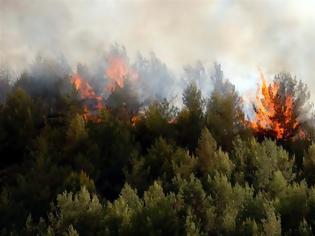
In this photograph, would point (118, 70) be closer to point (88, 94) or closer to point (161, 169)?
point (88, 94)

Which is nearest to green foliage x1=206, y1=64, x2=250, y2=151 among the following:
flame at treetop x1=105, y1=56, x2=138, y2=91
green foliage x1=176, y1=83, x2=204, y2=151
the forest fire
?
green foliage x1=176, y1=83, x2=204, y2=151

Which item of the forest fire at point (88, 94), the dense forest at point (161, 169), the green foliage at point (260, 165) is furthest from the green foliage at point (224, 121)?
the forest fire at point (88, 94)

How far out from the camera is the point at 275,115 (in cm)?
3500

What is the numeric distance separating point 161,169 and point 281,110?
15.9 m

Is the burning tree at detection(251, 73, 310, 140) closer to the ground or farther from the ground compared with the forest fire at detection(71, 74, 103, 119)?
closer to the ground

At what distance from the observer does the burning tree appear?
3416 cm

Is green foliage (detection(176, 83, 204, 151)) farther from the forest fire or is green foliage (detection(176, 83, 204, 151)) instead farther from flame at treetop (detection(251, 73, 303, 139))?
the forest fire

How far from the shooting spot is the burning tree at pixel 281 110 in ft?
112

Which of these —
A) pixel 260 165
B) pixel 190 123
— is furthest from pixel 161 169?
pixel 190 123

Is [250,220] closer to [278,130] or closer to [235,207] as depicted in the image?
[235,207]

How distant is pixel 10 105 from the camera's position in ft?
95.5

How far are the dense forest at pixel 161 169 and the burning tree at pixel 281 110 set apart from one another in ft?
0.27

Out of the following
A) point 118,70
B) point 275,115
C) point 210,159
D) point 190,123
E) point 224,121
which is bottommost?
point 210,159

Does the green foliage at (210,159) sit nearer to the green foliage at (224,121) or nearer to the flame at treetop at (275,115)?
the green foliage at (224,121)
